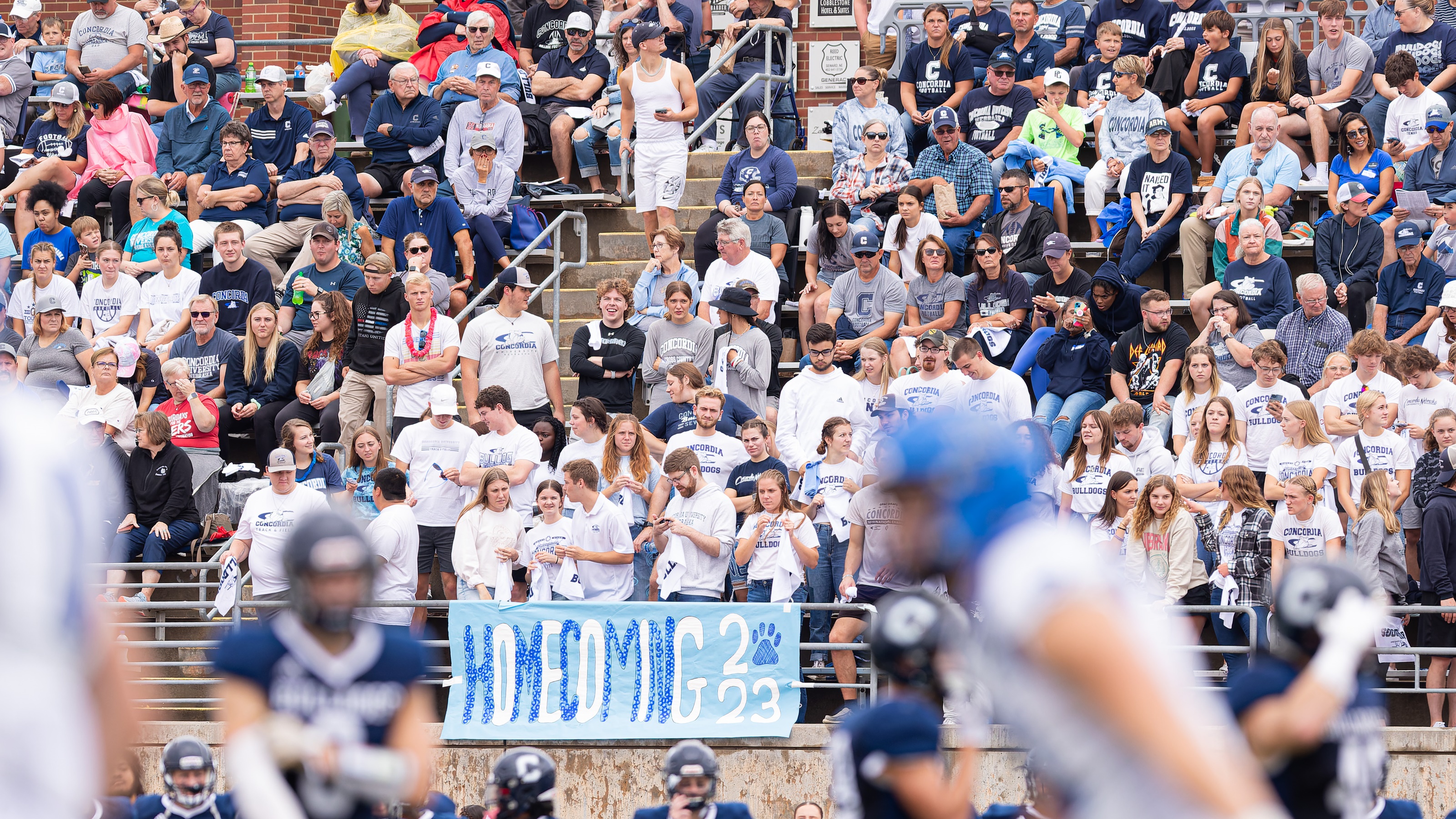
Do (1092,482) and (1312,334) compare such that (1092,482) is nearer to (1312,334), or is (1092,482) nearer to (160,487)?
(1312,334)

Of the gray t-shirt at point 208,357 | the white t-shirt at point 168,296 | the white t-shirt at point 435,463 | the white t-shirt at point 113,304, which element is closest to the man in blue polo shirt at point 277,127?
the white t-shirt at point 168,296

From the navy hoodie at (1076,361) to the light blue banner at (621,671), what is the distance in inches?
131

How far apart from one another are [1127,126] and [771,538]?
6.24 meters

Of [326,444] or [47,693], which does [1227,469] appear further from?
[47,693]

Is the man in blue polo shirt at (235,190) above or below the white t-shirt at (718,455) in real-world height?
above

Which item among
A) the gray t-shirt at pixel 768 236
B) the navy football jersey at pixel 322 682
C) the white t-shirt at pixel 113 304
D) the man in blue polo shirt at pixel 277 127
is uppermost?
the man in blue polo shirt at pixel 277 127

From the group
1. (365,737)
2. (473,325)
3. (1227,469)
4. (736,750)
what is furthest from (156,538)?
(365,737)

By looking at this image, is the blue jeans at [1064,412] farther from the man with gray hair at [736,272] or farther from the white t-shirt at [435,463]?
the white t-shirt at [435,463]

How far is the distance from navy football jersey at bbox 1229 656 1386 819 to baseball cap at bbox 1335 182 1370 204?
1162 cm

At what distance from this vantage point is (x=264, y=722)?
4.32m

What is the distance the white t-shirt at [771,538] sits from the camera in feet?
42.7

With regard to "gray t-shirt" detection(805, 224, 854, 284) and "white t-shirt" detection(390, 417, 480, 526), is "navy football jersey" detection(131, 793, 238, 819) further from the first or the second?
"gray t-shirt" detection(805, 224, 854, 284)

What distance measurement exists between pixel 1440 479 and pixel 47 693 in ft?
37.0

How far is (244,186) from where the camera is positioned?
1844 centimetres
